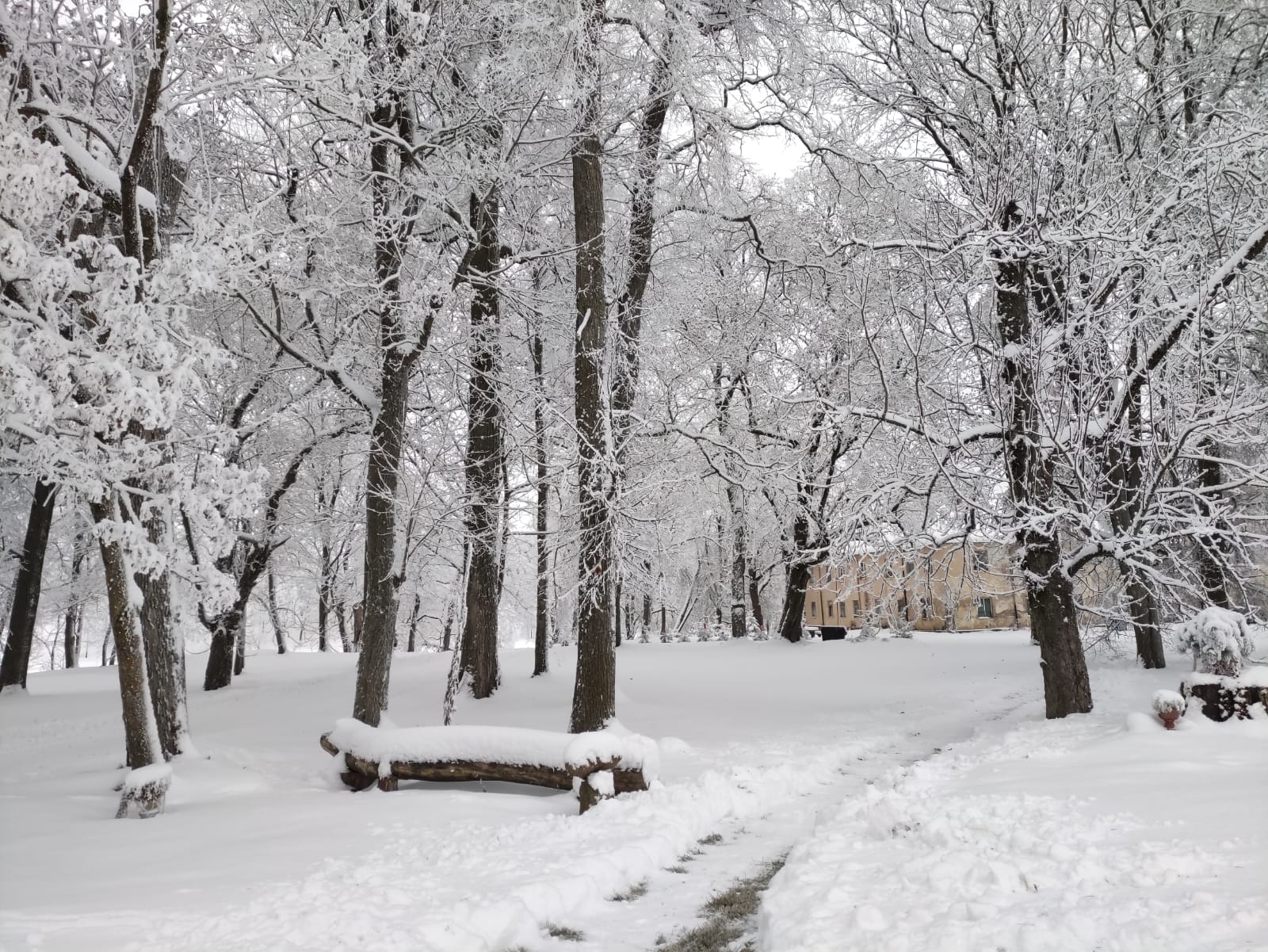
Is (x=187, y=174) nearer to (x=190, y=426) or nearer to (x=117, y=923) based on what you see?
(x=190, y=426)

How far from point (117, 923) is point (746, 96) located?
12.8m

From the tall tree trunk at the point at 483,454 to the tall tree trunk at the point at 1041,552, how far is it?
273 inches

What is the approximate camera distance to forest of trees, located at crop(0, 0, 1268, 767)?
783 centimetres

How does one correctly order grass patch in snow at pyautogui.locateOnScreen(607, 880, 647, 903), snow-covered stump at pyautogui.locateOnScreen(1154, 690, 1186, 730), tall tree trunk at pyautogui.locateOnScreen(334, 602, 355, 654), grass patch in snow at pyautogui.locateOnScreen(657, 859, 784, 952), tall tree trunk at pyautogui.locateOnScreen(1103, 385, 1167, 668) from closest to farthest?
grass patch in snow at pyautogui.locateOnScreen(657, 859, 784, 952) → grass patch in snow at pyautogui.locateOnScreen(607, 880, 647, 903) → snow-covered stump at pyautogui.locateOnScreen(1154, 690, 1186, 730) → tall tree trunk at pyautogui.locateOnScreen(1103, 385, 1167, 668) → tall tree trunk at pyautogui.locateOnScreen(334, 602, 355, 654)

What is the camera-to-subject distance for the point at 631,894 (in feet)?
18.2

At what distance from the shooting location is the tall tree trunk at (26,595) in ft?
57.7

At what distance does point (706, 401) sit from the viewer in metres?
14.8

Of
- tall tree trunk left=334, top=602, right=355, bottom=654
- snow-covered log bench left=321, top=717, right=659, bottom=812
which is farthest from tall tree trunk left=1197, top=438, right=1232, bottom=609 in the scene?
tall tree trunk left=334, top=602, right=355, bottom=654

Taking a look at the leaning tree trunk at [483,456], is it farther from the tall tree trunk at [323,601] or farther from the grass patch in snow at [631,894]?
the tall tree trunk at [323,601]

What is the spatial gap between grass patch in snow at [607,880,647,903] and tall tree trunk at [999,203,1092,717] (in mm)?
6986

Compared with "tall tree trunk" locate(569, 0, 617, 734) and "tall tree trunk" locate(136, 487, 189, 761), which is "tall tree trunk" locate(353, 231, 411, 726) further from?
"tall tree trunk" locate(569, 0, 617, 734)

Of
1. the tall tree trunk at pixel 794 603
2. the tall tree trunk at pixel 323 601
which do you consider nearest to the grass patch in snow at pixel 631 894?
the tall tree trunk at pixel 794 603

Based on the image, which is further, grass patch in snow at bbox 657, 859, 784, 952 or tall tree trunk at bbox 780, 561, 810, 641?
tall tree trunk at bbox 780, 561, 810, 641

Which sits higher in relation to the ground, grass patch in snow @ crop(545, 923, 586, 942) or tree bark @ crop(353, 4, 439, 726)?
tree bark @ crop(353, 4, 439, 726)
